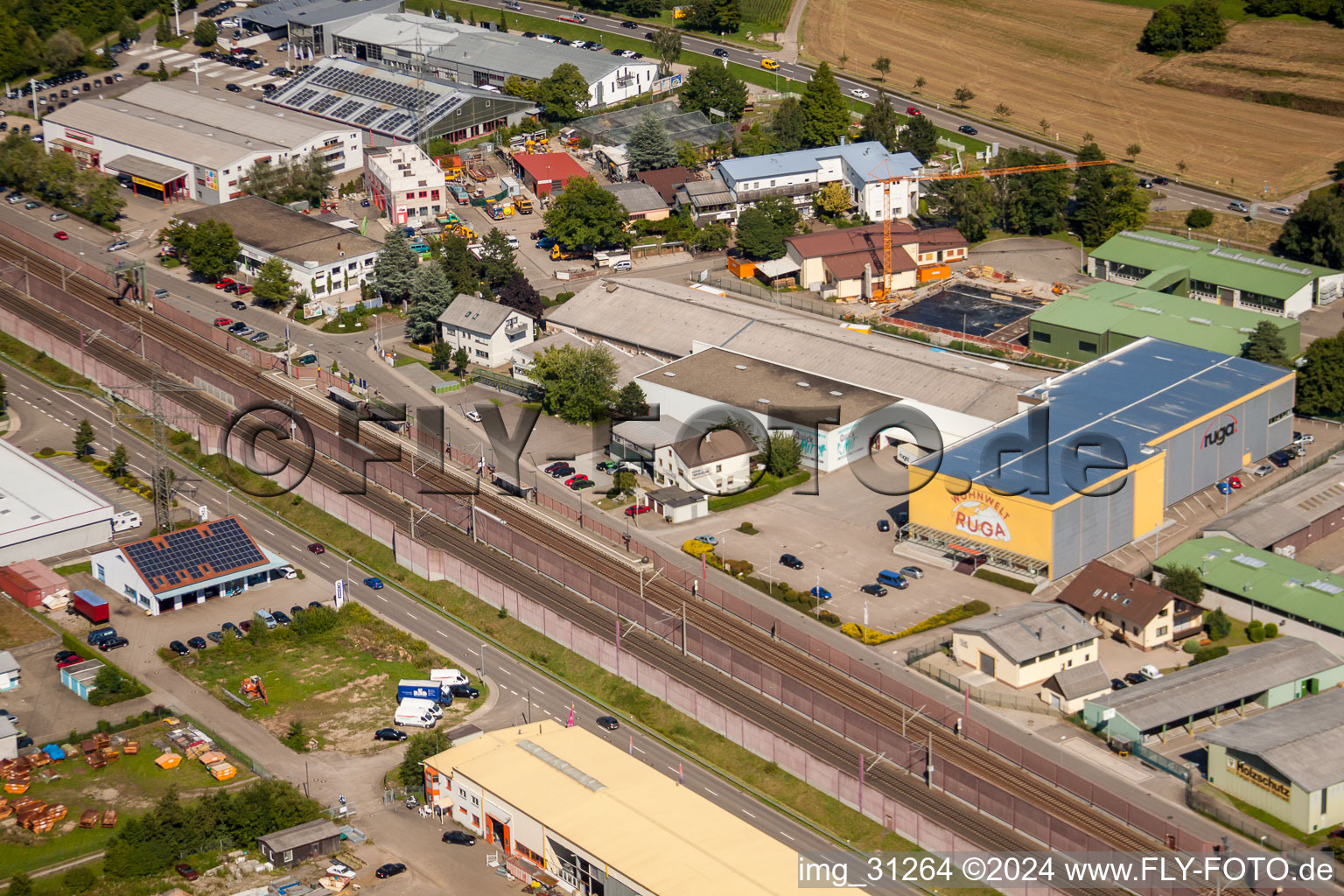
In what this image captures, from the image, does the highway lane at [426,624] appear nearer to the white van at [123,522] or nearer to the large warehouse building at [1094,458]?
the white van at [123,522]

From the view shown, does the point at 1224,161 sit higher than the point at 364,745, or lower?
higher

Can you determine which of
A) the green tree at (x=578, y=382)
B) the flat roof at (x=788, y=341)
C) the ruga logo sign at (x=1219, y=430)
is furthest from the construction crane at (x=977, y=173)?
the ruga logo sign at (x=1219, y=430)

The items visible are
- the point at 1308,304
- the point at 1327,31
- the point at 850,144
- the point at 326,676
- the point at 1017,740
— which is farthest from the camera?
the point at 1327,31

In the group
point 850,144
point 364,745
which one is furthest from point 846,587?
point 850,144

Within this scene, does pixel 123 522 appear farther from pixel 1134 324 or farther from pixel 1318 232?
pixel 1318 232

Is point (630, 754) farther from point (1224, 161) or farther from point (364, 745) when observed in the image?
point (1224, 161)

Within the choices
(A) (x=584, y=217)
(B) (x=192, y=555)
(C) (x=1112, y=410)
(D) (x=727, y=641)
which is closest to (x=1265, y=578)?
(C) (x=1112, y=410)

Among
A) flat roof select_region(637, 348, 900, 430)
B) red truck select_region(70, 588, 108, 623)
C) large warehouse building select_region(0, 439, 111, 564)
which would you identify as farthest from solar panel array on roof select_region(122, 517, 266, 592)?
flat roof select_region(637, 348, 900, 430)
